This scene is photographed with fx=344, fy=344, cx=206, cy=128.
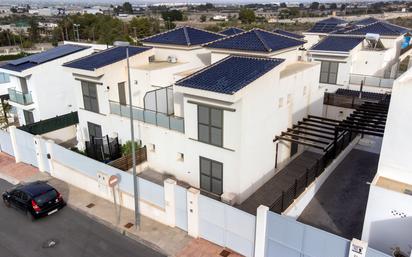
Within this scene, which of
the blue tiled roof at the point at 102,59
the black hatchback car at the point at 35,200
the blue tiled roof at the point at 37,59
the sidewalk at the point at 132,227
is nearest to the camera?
the sidewalk at the point at 132,227

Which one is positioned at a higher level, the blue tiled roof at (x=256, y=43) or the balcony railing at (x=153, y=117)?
the blue tiled roof at (x=256, y=43)

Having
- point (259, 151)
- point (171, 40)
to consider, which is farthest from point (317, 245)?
point (171, 40)

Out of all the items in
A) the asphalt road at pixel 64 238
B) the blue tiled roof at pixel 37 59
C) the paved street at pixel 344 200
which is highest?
the blue tiled roof at pixel 37 59

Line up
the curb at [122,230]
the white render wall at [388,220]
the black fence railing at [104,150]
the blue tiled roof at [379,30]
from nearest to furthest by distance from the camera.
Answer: the white render wall at [388,220] → the curb at [122,230] → the black fence railing at [104,150] → the blue tiled roof at [379,30]

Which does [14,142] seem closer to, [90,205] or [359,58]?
[90,205]

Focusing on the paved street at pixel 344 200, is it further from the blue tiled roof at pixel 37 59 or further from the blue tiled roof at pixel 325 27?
the blue tiled roof at pixel 325 27

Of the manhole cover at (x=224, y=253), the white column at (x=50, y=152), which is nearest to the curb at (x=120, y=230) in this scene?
the manhole cover at (x=224, y=253)

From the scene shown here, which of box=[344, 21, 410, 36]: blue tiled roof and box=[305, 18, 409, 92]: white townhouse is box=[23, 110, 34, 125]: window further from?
box=[344, 21, 410, 36]: blue tiled roof

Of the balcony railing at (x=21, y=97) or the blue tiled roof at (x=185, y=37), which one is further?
the balcony railing at (x=21, y=97)
